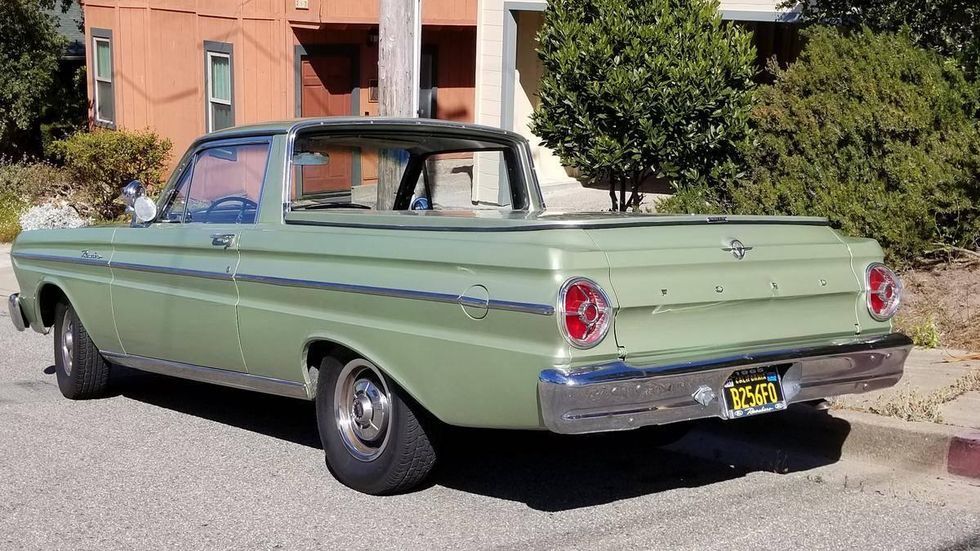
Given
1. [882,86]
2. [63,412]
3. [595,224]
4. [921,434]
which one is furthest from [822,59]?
[63,412]

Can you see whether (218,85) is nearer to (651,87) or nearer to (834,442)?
(651,87)

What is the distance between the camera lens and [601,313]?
4.78 meters

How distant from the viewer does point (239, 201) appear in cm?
649

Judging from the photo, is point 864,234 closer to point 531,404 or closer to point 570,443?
point 570,443

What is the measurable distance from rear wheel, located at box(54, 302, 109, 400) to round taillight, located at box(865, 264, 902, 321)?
459cm

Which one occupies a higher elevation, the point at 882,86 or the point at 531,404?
the point at 882,86

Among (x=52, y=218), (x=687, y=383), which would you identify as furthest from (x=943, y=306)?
(x=52, y=218)

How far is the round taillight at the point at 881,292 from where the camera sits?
563cm

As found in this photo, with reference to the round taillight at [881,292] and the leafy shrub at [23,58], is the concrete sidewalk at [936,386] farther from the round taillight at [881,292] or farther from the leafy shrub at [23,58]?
the leafy shrub at [23,58]

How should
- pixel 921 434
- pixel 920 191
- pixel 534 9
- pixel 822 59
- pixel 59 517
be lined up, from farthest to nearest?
pixel 534 9
pixel 822 59
pixel 920 191
pixel 921 434
pixel 59 517

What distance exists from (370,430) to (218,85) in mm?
13222

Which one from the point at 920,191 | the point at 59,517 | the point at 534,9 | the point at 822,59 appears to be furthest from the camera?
the point at 534,9

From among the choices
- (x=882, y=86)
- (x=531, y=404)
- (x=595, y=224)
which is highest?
(x=882, y=86)

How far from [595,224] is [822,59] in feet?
18.7
